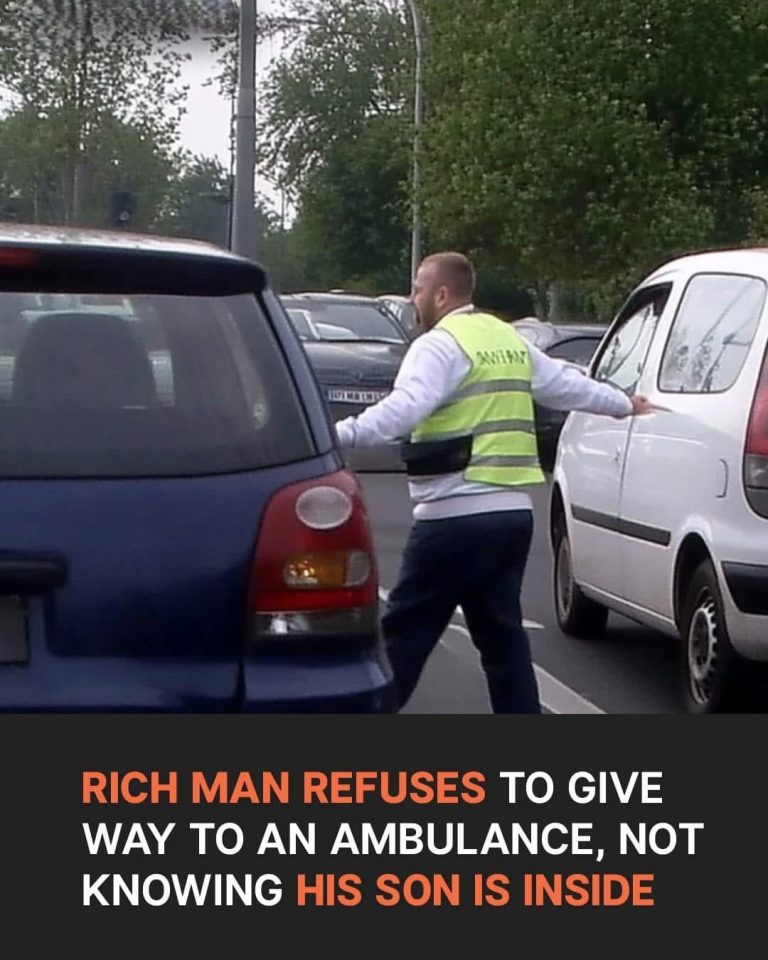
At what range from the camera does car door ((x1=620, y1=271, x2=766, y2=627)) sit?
24.3 ft

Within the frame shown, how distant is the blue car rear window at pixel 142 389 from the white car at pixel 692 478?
3.05 m

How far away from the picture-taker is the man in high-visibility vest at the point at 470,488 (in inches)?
256

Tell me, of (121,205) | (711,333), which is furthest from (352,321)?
(711,333)

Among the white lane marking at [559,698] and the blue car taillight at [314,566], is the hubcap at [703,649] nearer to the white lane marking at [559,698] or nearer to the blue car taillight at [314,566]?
the white lane marking at [559,698]

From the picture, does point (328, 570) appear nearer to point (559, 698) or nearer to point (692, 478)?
point (692, 478)

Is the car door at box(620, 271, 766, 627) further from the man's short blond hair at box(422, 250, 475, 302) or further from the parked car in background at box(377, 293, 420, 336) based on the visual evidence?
the parked car in background at box(377, 293, 420, 336)

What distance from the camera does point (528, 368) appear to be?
668cm

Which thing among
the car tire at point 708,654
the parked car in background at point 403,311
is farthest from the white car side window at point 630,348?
the parked car in background at point 403,311

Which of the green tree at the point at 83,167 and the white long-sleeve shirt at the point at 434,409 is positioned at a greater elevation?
the white long-sleeve shirt at the point at 434,409

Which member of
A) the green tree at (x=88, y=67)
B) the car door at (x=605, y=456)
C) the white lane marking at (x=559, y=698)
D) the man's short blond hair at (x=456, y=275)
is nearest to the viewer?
the man's short blond hair at (x=456, y=275)
